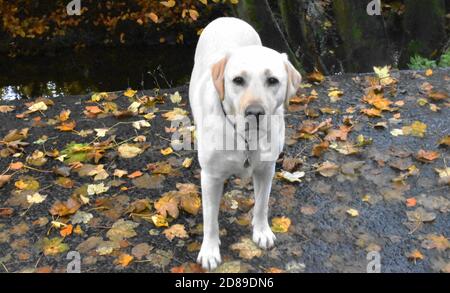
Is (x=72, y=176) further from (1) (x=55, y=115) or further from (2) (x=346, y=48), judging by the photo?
(2) (x=346, y=48)

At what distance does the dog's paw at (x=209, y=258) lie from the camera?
3252 mm

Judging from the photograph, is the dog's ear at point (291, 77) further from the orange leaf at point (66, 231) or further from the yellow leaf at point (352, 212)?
the orange leaf at point (66, 231)

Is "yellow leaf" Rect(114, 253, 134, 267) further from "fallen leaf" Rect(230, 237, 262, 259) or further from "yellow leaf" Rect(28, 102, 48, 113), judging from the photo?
"yellow leaf" Rect(28, 102, 48, 113)

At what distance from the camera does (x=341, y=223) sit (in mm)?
3631

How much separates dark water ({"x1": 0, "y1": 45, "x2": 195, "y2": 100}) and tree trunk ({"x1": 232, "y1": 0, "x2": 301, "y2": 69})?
7.57ft

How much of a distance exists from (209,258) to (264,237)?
0.43m

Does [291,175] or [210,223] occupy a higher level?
[210,223]

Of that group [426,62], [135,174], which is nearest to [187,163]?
[135,174]

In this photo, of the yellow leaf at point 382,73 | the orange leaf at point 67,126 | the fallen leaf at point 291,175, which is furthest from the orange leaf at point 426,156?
the orange leaf at point 67,126

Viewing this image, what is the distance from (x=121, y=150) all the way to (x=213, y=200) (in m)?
1.68

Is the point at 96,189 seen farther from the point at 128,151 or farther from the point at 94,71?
the point at 94,71

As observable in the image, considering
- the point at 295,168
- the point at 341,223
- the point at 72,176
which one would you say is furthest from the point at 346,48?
the point at 72,176

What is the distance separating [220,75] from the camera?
2625 mm

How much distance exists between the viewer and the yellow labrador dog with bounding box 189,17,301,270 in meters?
2.53
